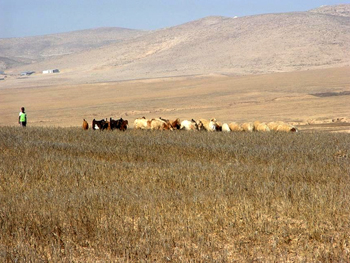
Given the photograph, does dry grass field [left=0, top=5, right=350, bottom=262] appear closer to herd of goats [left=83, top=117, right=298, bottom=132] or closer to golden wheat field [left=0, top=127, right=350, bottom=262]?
golden wheat field [left=0, top=127, right=350, bottom=262]

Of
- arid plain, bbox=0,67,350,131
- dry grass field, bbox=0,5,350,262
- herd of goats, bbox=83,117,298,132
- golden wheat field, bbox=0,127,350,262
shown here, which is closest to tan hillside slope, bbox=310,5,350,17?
arid plain, bbox=0,67,350,131

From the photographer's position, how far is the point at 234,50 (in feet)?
333

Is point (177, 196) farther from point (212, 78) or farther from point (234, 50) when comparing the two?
point (234, 50)

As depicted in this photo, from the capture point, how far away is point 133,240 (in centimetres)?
653

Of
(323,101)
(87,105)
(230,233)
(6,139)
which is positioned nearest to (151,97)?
(87,105)

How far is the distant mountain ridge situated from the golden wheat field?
70.3m

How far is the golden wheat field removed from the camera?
6.28m

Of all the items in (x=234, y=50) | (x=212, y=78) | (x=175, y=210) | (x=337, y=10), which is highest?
(x=337, y=10)

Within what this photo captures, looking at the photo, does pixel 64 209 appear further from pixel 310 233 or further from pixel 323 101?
pixel 323 101

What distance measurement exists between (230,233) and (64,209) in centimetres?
240

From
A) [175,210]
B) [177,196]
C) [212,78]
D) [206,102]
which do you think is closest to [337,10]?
[212,78]

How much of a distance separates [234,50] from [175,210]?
95979 millimetres

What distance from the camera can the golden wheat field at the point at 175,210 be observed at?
6.28m

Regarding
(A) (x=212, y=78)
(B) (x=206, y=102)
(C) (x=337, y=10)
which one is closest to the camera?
(B) (x=206, y=102)
